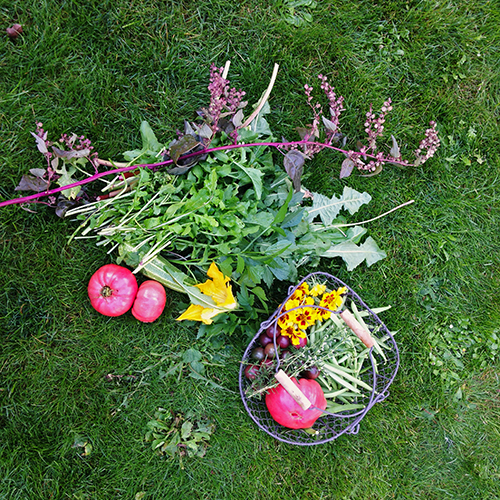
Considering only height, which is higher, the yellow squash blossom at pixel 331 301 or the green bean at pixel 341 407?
the yellow squash blossom at pixel 331 301

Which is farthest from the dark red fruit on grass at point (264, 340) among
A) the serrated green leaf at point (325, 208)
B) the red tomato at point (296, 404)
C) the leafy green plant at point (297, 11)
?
the leafy green plant at point (297, 11)

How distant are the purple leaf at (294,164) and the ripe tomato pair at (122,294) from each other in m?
0.87

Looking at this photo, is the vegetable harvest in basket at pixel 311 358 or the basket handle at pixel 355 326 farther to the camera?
the vegetable harvest in basket at pixel 311 358

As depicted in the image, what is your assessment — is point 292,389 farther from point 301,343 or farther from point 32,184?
point 32,184

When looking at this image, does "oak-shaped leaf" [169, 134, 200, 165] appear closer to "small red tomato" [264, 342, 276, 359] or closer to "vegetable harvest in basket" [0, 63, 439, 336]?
"vegetable harvest in basket" [0, 63, 439, 336]

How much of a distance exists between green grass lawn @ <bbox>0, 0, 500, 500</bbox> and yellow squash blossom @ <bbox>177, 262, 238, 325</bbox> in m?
0.20

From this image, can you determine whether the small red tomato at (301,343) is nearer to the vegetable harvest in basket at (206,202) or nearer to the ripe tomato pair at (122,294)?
the vegetable harvest in basket at (206,202)

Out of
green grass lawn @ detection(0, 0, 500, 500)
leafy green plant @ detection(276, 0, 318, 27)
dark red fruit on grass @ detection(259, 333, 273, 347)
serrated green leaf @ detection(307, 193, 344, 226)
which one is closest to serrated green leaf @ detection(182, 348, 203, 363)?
green grass lawn @ detection(0, 0, 500, 500)

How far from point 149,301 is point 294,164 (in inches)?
38.4

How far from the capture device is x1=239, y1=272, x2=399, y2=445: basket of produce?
1943mm

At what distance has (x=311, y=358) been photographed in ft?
6.29

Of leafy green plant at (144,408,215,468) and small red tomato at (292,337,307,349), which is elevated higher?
small red tomato at (292,337,307,349)

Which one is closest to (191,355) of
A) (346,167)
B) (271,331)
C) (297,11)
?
(271,331)

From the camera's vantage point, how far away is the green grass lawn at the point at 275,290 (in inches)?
84.0
